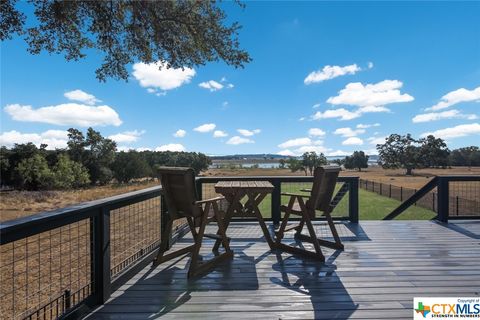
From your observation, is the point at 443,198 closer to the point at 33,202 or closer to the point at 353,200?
the point at 353,200

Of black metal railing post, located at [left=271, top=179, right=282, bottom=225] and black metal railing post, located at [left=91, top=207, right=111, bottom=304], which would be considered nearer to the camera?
black metal railing post, located at [left=91, top=207, right=111, bottom=304]

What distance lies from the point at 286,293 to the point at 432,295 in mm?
1188

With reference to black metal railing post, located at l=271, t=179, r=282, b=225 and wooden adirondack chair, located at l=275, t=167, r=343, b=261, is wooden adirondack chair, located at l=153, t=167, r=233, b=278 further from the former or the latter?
black metal railing post, located at l=271, t=179, r=282, b=225

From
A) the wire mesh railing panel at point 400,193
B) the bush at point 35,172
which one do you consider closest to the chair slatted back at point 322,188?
the wire mesh railing panel at point 400,193

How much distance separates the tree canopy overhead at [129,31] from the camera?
484 cm

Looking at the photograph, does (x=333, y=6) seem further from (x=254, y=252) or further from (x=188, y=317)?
(x=188, y=317)

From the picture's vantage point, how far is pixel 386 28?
759cm

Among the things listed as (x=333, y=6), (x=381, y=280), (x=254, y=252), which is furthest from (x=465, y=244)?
(x=333, y=6)

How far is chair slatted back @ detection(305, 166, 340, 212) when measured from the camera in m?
3.52

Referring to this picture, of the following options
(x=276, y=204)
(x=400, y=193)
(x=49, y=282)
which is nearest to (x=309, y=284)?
(x=276, y=204)

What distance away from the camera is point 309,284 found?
8.78 ft

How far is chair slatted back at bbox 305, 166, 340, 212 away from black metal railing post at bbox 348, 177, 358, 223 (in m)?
1.69

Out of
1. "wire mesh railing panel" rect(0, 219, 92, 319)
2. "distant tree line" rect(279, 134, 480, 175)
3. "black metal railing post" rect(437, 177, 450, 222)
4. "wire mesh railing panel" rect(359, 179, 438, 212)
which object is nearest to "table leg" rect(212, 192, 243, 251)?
"wire mesh railing panel" rect(0, 219, 92, 319)

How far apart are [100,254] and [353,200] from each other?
4.39 m
